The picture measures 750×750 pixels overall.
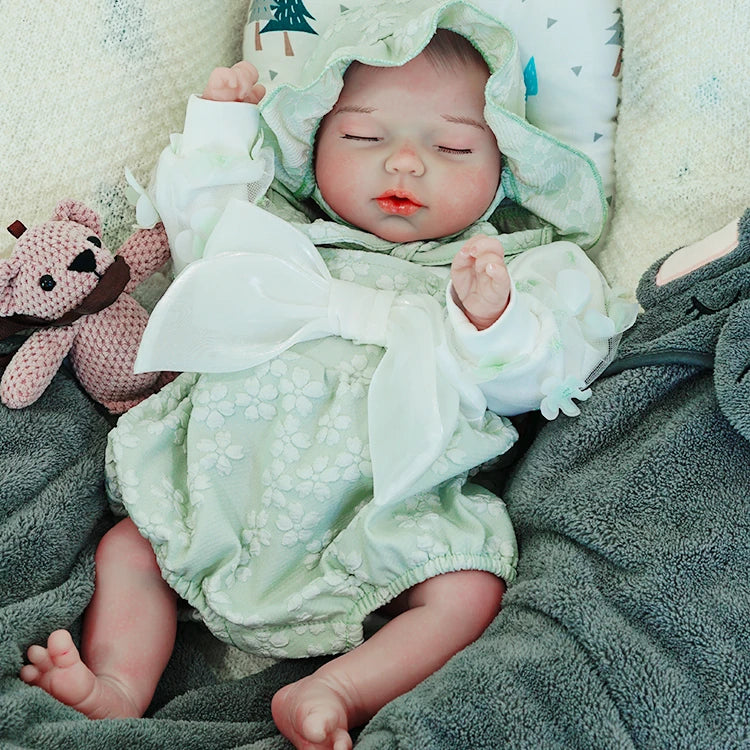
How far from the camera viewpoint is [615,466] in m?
1.01

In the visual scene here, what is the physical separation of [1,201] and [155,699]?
0.64 m

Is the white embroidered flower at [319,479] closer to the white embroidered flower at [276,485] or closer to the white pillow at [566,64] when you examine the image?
the white embroidered flower at [276,485]

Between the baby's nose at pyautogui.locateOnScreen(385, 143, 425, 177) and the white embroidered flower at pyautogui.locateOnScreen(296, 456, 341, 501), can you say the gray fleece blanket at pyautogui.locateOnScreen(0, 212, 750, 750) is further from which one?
the baby's nose at pyautogui.locateOnScreen(385, 143, 425, 177)

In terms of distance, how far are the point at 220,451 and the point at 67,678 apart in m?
0.30

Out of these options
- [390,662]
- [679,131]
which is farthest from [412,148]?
[390,662]

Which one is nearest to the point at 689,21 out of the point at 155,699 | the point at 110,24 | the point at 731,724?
the point at 110,24

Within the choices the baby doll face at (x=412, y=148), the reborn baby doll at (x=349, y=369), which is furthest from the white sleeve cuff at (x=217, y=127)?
the baby doll face at (x=412, y=148)

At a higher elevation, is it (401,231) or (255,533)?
(401,231)

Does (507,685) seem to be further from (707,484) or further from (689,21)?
(689,21)

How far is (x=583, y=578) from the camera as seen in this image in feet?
3.03

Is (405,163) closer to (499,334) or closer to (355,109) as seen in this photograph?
(355,109)

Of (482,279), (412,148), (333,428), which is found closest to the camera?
(482,279)

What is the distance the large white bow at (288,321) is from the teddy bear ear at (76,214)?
14 centimetres

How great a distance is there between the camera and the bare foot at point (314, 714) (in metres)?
0.84
